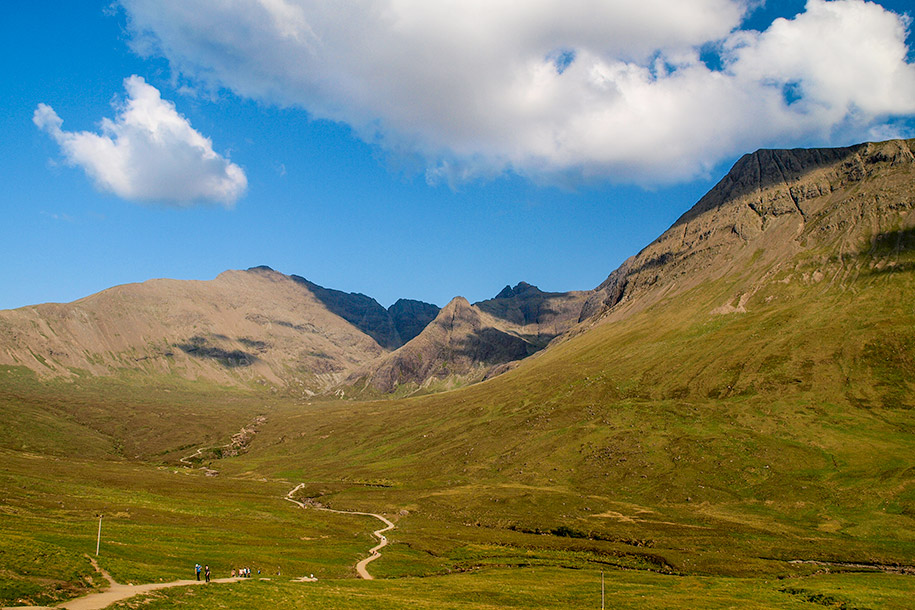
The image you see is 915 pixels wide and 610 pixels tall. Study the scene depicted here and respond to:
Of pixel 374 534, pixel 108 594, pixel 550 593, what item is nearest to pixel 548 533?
pixel 374 534

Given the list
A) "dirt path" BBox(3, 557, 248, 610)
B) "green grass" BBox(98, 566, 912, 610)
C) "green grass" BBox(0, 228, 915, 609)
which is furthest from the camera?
"green grass" BBox(0, 228, 915, 609)

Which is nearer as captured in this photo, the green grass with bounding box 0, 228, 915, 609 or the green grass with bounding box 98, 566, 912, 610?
the green grass with bounding box 98, 566, 912, 610

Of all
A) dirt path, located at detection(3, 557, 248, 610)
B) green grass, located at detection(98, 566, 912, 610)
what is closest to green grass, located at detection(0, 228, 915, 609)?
green grass, located at detection(98, 566, 912, 610)

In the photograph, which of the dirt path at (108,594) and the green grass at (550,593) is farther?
the green grass at (550,593)

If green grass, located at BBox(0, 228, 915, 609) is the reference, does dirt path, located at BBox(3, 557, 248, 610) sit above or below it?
above

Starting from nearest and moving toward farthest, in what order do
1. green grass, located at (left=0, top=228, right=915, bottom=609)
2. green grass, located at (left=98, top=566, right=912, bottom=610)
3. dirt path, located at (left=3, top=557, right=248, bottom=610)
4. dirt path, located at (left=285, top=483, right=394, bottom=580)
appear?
dirt path, located at (left=3, top=557, right=248, bottom=610), green grass, located at (left=98, top=566, right=912, bottom=610), green grass, located at (left=0, top=228, right=915, bottom=609), dirt path, located at (left=285, top=483, right=394, bottom=580)

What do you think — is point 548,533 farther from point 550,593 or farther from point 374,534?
point 550,593

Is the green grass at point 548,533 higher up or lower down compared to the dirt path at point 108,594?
lower down

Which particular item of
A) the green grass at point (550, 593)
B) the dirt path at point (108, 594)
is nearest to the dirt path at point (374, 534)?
the green grass at point (550, 593)

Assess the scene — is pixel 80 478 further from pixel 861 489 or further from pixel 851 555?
pixel 861 489

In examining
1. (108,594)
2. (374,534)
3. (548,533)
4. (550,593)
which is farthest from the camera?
(548,533)

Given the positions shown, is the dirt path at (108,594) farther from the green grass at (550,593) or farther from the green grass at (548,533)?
the green grass at (550,593)

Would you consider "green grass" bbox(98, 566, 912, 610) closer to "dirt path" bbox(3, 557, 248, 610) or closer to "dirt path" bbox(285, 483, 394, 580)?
"dirt path" bbox(3, 557, 248, 610)

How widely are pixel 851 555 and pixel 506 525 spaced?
77.7 m
